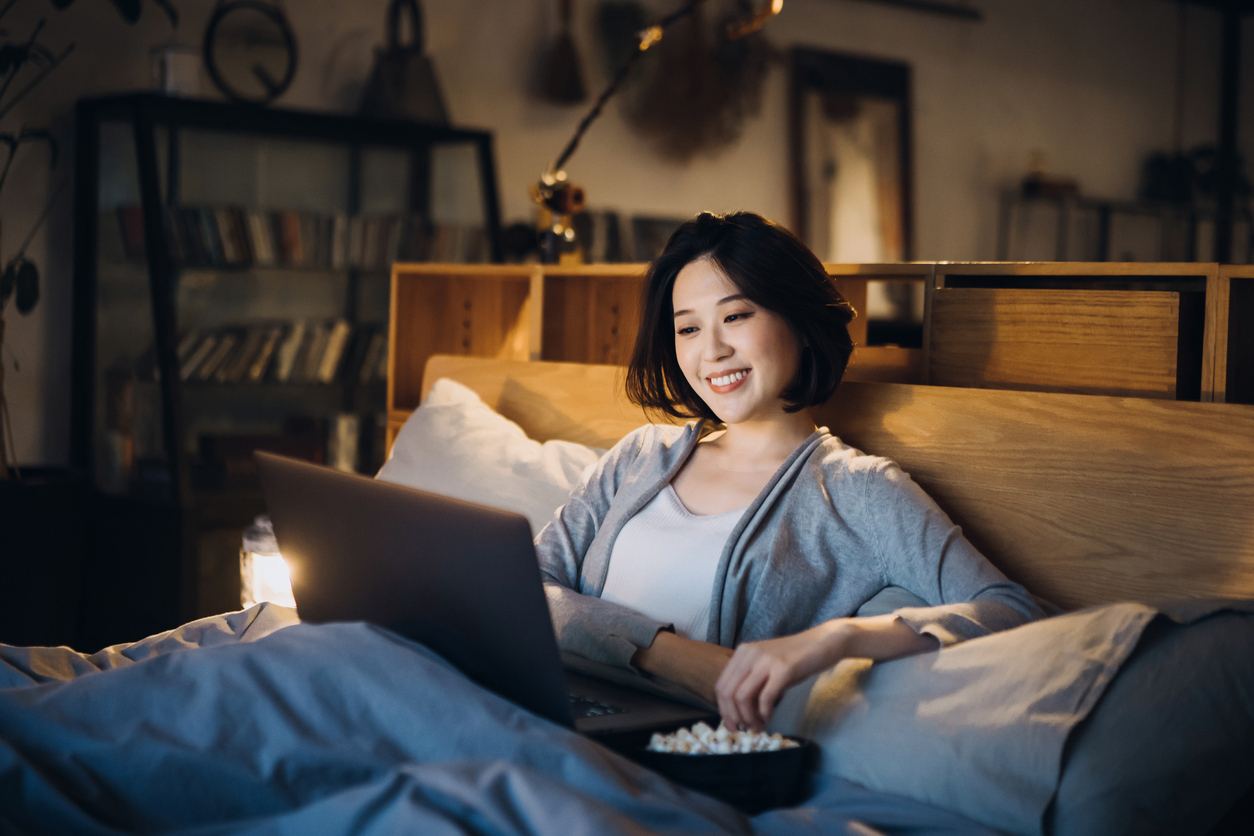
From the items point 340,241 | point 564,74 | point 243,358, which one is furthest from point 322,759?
point 564,74

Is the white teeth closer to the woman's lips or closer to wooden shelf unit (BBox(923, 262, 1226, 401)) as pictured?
the woman's lips

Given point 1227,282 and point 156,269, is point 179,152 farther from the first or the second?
point 1227,282

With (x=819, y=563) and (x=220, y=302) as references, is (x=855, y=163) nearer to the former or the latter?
(x=220, y=302)

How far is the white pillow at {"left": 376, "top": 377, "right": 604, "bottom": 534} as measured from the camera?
6.53 ft

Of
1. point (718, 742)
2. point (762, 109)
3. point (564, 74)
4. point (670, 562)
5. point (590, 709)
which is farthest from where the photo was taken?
point (762, 109)

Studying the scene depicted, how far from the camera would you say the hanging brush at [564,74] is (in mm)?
4203

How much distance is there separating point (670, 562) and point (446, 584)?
0.52 meters

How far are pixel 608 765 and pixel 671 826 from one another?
0.26 feet

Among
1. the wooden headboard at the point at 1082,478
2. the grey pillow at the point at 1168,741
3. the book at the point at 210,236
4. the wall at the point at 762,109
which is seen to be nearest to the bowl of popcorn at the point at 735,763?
the grey pillow at the point at 1168,741

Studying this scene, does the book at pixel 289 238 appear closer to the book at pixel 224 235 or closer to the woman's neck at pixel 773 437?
the book at pixel 224 235

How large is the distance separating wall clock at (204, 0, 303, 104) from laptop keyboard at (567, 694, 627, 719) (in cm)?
277

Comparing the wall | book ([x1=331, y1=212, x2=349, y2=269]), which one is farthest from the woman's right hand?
the wall

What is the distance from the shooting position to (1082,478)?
4.72 feet

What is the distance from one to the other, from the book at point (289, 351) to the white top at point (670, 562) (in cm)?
222
